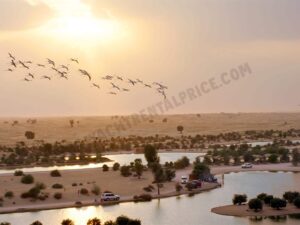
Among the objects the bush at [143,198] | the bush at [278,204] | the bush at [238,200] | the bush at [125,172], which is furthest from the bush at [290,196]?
the bush at [125,172]

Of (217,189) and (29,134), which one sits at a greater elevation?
(29,134)

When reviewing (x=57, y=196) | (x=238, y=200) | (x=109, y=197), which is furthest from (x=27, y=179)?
(x=238, y=200)

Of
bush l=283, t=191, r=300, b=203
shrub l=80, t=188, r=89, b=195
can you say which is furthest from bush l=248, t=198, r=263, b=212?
shrub l=80, t=188, r=89, b=195

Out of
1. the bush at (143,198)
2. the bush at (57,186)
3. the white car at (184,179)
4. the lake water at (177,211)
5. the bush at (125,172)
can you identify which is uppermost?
the bush at (125,172)

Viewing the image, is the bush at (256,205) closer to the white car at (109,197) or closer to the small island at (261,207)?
the small island at (261,207)

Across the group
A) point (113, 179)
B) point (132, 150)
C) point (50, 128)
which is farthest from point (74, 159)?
point (50, 128)

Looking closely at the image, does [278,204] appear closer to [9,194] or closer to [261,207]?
[261,207]

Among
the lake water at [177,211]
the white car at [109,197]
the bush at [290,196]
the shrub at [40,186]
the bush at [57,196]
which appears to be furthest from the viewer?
the shrub at [40,186]

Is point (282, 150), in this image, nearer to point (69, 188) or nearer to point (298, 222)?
point (69, 188)

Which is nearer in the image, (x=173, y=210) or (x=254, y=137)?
(x=173, y=210)
